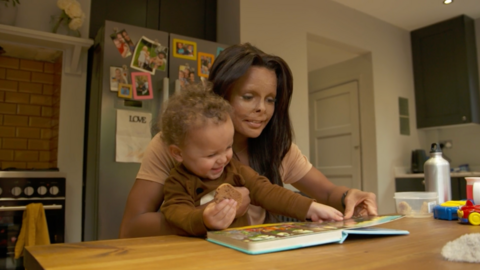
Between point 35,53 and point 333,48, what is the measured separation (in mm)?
2997

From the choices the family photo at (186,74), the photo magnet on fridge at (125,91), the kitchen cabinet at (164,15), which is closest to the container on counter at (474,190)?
the family photo at (186,74)

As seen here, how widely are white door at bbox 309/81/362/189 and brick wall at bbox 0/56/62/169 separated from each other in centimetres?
310

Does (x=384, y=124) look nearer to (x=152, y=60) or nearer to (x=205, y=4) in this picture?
(x=205, y=4)

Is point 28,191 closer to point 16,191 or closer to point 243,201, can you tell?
point 16,191

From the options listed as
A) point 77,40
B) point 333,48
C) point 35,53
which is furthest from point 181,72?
point 333,48

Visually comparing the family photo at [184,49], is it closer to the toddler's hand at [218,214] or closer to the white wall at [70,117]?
the white wall at [70,117]

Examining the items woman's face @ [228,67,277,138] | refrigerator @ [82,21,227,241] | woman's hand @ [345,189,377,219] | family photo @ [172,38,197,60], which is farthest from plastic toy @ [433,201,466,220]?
family photo @ [172,38,197,60]

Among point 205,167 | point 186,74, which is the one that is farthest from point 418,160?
point 205,167

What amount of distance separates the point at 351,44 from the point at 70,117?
9.25 feet

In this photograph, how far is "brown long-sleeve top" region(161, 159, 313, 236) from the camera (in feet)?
2.84

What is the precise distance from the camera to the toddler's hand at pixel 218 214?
725mm

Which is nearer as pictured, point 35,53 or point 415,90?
point 35,53

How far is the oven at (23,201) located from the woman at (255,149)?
4.24ft

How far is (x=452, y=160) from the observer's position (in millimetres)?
4219
